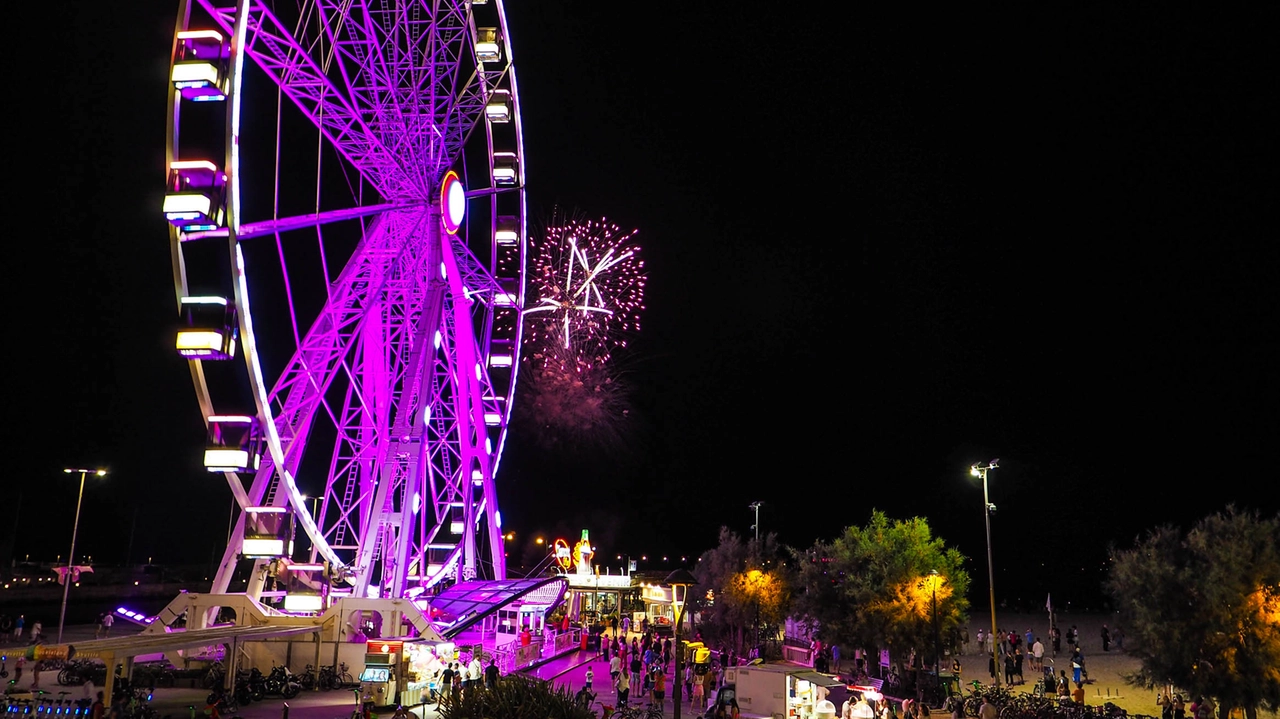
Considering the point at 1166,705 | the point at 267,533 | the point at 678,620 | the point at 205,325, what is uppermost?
the point at 205,325

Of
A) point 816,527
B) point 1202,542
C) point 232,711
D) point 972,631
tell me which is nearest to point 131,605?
point 232,711

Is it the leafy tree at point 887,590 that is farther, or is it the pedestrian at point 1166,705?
the leafy tree at point 887,590

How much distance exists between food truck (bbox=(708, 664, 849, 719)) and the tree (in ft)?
24.4

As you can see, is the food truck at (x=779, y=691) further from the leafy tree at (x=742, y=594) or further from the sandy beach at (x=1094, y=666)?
the leafy tree at (x=742, y=594)

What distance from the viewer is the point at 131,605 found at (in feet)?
202

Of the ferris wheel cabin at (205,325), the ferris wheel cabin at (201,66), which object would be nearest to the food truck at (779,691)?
the ferris wheel cabin at (205,325)

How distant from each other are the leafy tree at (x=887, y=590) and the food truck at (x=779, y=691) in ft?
27.2

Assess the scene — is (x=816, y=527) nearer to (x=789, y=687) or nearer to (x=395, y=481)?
(x=395, y=481)

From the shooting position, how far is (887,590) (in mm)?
32438

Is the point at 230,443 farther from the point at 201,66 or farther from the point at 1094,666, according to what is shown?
the point at 1094,666

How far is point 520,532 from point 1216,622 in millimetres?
101641

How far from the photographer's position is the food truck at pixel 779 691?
22.3 m

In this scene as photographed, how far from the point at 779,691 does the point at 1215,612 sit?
9.83 m

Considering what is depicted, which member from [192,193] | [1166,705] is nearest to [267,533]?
[192,193]
